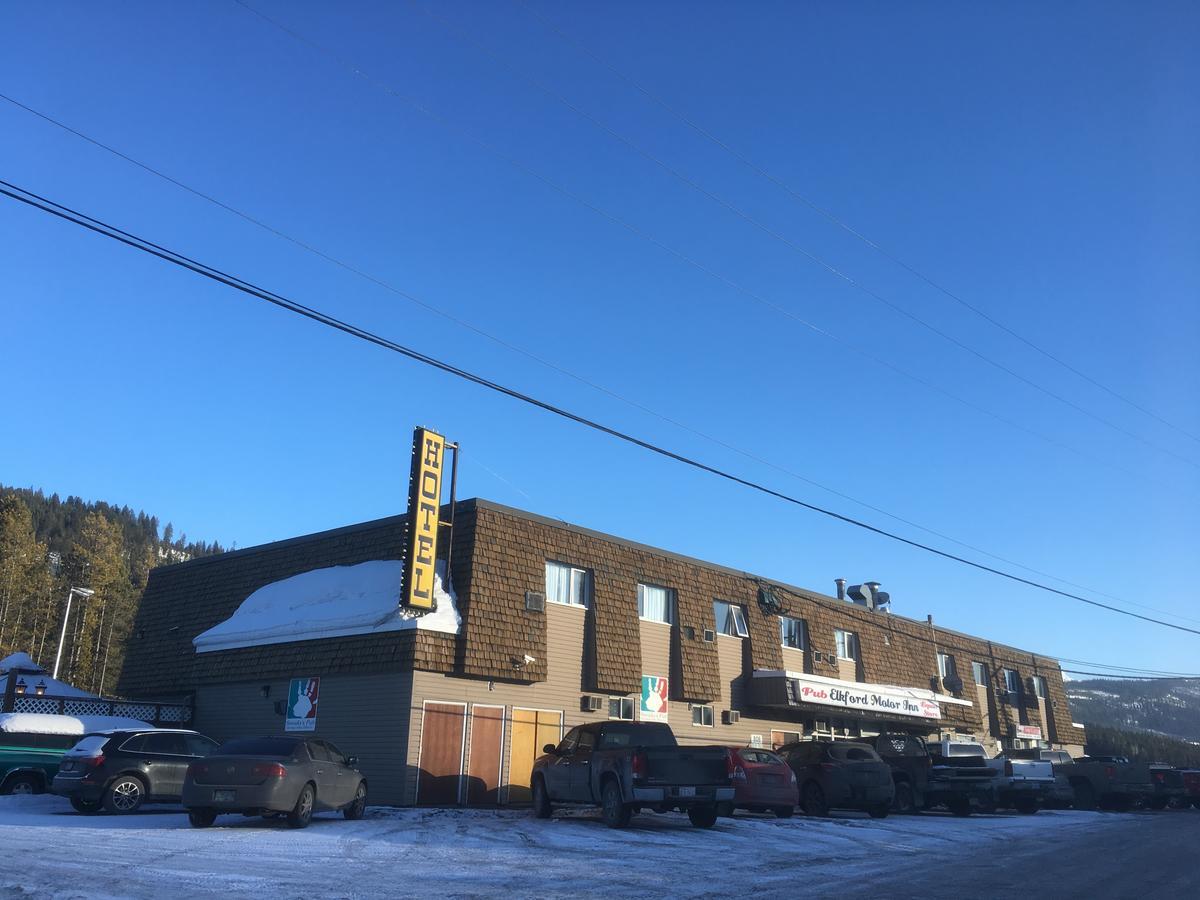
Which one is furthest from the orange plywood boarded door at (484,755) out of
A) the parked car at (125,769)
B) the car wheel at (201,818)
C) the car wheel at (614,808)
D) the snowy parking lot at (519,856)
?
the car wheel at (201,818)

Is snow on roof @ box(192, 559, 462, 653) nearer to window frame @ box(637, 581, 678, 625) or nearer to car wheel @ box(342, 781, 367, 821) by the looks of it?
car wheel @ box(342, 781, 367, 821)

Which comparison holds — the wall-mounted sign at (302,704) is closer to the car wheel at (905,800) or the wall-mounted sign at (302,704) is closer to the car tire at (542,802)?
the car tire at (542,802)

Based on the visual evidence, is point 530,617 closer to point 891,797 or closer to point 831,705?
point 891,797

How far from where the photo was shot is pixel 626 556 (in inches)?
990

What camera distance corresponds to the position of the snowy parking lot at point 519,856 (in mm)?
8531

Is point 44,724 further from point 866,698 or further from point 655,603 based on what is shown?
point 866,698

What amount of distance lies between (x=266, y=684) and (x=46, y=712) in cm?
487

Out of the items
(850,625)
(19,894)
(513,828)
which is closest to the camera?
(19,894)

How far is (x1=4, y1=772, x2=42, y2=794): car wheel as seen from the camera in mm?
18172

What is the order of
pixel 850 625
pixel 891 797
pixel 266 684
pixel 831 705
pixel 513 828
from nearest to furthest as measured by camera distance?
pixel 513 828
pixel 891 797
pixel 266 684
pixel 831 705
pixel 850 625

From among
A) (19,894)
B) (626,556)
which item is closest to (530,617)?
(626,556)

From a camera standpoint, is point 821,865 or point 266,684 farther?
point 266,684

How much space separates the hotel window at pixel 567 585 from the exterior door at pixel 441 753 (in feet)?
12.6

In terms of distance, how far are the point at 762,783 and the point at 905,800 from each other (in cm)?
654
